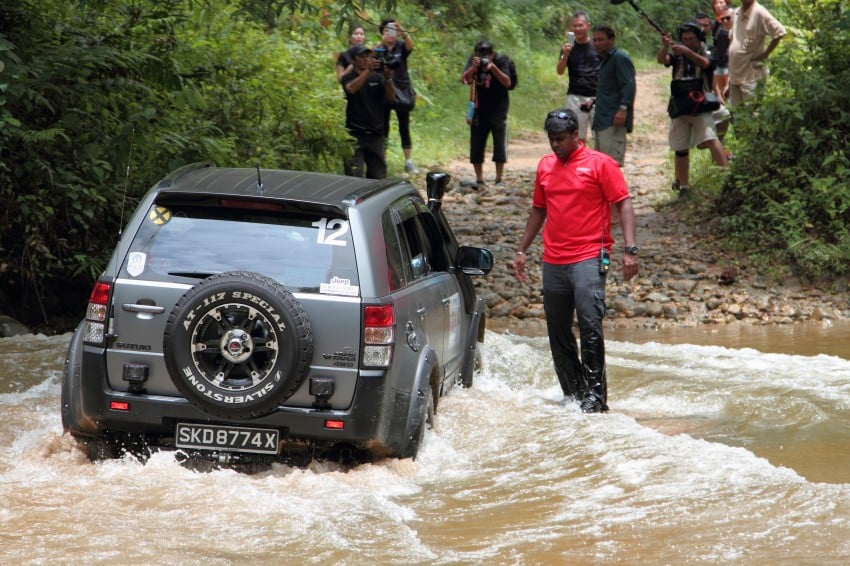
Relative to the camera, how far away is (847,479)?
251 inches

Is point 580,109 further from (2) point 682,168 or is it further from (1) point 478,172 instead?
(1) point 478,172

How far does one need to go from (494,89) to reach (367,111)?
318 centimetres

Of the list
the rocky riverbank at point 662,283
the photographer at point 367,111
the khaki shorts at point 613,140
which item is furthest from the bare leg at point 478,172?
the photographer at point 367,111

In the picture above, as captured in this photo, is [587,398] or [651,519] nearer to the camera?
[651,519]

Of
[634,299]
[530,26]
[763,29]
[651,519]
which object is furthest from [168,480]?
[530,26]

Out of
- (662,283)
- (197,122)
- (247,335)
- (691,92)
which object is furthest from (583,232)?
(691,92)

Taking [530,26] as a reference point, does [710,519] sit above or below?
below

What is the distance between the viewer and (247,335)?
5.57 m

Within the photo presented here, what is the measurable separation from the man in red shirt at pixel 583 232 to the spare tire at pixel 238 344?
2.80 m

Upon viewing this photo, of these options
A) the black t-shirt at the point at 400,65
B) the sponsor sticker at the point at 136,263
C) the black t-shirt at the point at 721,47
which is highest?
the black t-shirt at the point at 721,47

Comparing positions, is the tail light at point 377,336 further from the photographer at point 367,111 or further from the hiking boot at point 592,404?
the photographer at point 367,111

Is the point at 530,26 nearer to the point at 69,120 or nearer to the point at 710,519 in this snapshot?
the point at 69,120

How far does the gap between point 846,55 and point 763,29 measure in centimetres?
191

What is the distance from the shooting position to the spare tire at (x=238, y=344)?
18.1 feet
